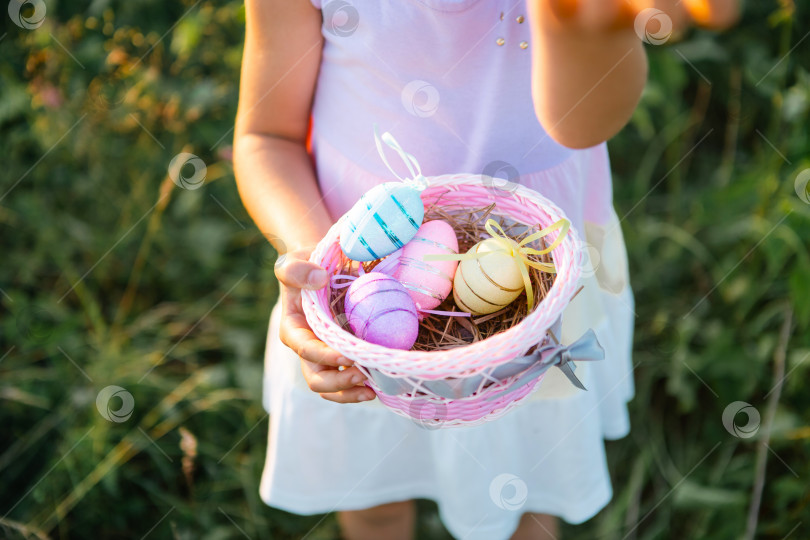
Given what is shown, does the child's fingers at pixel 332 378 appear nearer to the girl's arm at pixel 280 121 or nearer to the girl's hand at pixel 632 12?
the girl's arm at pixel 280 121

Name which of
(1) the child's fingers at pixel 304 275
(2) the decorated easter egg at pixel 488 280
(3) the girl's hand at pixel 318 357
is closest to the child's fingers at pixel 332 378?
(3) the girl's hand at pixel 318 357

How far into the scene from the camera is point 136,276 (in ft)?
7.07

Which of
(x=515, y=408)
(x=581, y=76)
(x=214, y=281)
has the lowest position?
(x=214, y=281)

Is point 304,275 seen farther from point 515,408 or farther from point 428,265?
point 515,408

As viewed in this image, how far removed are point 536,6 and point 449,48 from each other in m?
0.31

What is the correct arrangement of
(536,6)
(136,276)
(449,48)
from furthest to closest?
(136,276) → (449,48) → (536,6)

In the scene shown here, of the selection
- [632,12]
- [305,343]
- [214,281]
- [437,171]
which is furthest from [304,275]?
[214,281]

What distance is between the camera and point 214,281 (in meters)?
2.26

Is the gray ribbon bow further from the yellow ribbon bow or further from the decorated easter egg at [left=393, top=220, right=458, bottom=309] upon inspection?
the decorated easter egg at [left=393, top=220, right=458, bottom=309]

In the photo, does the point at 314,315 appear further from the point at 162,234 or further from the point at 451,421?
the point at 162,234

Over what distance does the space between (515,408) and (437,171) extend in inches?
16.8

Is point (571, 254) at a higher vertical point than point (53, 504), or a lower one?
higher

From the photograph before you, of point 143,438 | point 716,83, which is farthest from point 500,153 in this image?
point 716,83

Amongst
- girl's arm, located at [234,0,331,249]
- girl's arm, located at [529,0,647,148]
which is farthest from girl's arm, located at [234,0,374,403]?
girl's arm, located at [529,0,647,148]
